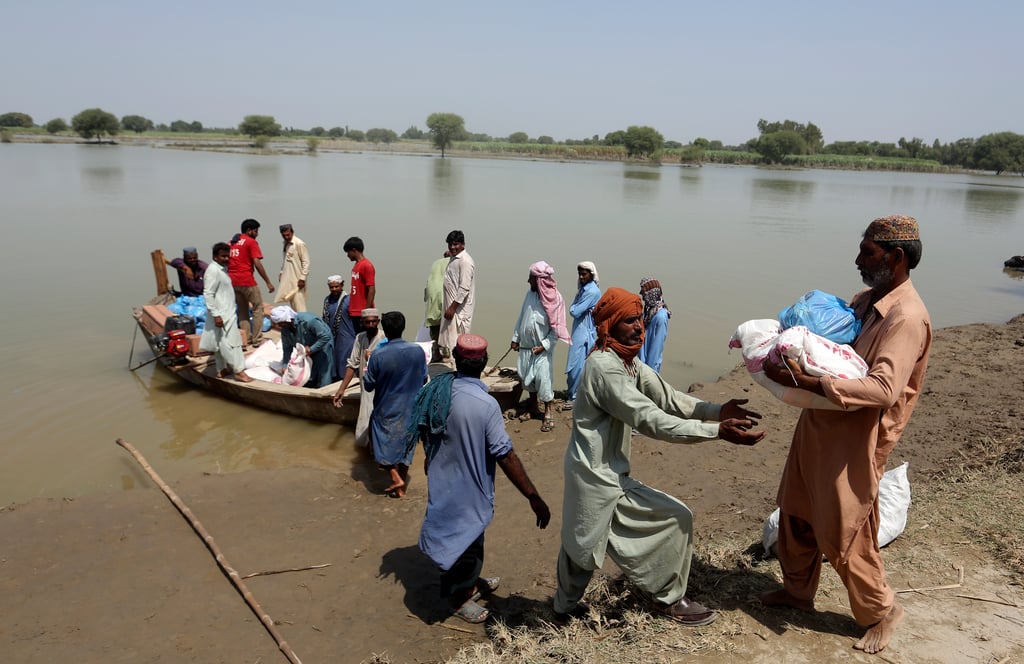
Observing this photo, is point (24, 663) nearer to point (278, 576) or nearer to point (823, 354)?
point (278, 576)

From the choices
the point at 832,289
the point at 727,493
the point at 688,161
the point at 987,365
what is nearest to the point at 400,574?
the point at 727,493

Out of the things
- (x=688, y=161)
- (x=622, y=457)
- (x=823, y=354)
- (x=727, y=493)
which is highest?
(x=688, y=161)

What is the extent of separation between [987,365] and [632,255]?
11016 mm

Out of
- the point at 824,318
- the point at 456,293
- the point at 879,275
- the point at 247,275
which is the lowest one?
the point at 247,275

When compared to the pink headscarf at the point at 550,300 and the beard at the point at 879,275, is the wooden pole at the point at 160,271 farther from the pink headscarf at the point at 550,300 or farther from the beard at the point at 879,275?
the beard at the point at 879,275

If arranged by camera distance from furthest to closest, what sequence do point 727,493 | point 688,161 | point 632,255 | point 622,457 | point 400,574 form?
point 688,161 < point 632,255 < point 727,493 < point 400,574 < point 622,457

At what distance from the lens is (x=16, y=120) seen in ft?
364

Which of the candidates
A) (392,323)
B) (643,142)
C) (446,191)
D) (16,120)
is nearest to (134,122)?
(16,120)

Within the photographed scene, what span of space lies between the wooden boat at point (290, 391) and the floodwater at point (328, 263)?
17cm

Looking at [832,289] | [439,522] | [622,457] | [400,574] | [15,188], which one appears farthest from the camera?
[15,188]

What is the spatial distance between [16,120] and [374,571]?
472 feet

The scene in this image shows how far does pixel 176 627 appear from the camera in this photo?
3.74 meters

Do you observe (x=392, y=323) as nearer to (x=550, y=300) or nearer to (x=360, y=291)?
(x=550, y=300)

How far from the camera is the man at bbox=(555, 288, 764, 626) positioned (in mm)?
2615
